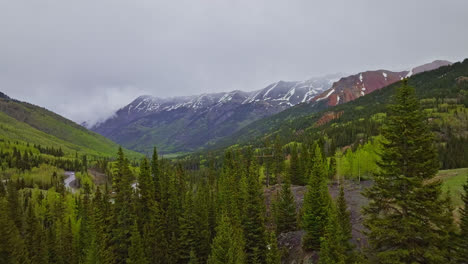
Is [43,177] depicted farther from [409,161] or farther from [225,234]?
[409,161]

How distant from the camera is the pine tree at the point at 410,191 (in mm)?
17641

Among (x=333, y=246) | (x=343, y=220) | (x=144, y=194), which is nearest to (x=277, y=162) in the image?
(x=144, y=194)

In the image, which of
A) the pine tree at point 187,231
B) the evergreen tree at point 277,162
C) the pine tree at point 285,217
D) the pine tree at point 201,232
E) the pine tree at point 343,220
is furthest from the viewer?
the evergreen tree at point 277,162

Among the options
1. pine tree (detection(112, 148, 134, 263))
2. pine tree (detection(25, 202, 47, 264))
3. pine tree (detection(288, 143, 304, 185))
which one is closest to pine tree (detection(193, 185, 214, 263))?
pine tree (detection(112, 148, 134, 263))

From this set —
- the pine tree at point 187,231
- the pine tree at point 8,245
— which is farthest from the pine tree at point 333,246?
the pine tree at point 8,245

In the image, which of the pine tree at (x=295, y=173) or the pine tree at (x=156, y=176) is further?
the pine tree at (x=295, y=173)

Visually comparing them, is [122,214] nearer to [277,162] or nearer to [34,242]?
[34,242]

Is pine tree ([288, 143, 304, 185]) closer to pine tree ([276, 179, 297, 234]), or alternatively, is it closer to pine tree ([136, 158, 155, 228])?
pine tree ([276, 179, 297, 234])

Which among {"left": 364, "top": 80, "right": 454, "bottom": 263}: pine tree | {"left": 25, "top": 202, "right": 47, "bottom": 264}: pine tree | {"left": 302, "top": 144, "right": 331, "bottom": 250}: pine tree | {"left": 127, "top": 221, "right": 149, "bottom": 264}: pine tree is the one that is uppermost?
{"left": 364, "top": 80, "right": 454, "bottom": 263}: pine tree

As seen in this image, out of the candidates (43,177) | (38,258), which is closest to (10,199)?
(38,258)

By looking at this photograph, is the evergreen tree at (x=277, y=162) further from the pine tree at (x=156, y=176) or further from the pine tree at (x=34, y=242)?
the pine tree at (x=34, y=242)

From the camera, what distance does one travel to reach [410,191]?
19453mm

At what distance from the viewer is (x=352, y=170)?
287 ft

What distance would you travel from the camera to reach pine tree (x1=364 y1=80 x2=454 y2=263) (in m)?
17.6
